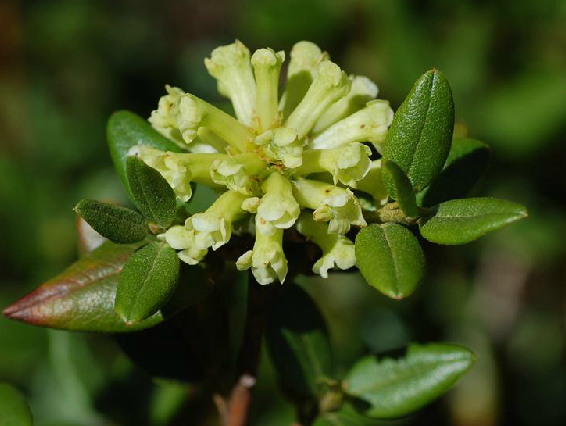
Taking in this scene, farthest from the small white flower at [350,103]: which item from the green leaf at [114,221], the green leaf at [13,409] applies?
the green leaf at [13,409]

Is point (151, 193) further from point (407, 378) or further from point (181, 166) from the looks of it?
point (407, 378)

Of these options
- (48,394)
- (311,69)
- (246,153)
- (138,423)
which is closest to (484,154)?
(311,69)

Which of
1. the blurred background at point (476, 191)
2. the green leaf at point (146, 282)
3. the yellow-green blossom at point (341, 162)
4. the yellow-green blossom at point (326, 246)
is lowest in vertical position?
the blurred background at point (476, 191)

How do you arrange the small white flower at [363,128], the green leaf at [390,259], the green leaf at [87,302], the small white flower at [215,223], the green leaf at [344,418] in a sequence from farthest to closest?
the green leaf at [344,418] → the small white flower at [363,128] → the green leaf at [87,302] → the small white flower at [215,223] → the green leaf at [390,259]

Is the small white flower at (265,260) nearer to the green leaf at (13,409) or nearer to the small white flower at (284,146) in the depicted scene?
the small white flower at (284,146)

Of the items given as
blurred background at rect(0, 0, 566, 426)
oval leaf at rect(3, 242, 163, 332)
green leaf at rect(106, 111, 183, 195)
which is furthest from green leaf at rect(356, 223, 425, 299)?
blurred background at rect(0, 0, 566, 426)

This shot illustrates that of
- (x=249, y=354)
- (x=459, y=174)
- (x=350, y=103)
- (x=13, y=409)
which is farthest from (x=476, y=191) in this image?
(x=13, y=409)

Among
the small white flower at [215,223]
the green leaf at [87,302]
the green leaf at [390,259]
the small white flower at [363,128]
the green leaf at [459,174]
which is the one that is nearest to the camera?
the green leaf at [390,259]
